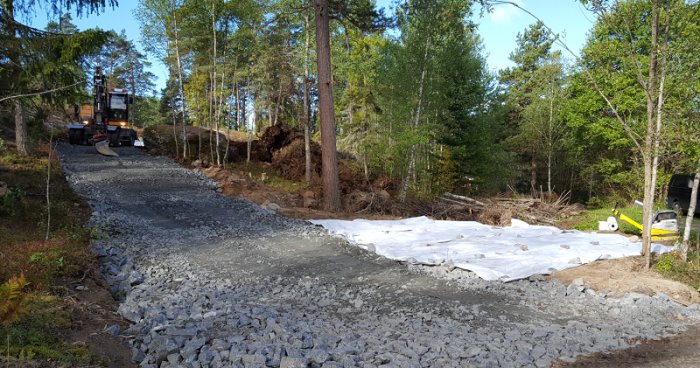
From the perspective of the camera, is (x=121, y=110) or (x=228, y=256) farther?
(x=121, y=110)

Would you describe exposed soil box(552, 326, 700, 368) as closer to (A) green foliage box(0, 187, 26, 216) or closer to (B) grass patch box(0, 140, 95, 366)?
(B) grass patch box(0, 140, 95, 366)

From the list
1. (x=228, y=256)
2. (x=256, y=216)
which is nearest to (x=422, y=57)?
(x=256, y=216)

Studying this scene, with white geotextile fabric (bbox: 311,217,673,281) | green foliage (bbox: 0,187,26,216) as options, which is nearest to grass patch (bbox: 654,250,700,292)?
white geotextile fabric (bbox: 311,217,673,281)

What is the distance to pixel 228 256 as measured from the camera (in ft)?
25.7

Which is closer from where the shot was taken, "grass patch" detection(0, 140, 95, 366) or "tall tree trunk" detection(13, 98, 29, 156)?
"grass patch" detection(0, 140, 95, 366)

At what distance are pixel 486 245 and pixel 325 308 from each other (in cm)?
413

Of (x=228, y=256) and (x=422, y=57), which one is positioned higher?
(x=422, y=57)

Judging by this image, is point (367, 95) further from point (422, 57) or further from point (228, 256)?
point (228, 256)

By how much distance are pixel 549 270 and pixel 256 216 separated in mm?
7118

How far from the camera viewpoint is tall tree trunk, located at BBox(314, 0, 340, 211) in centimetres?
1255

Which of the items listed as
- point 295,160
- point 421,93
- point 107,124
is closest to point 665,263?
point 421,93

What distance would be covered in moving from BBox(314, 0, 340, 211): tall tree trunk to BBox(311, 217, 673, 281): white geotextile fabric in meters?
2.39

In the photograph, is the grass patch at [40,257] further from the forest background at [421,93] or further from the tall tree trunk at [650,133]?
the tall tree trunk at [650,133]

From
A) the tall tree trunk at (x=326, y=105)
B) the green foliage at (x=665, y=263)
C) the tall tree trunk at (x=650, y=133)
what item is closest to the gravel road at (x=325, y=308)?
the green foliage at (x=665, y=263)
